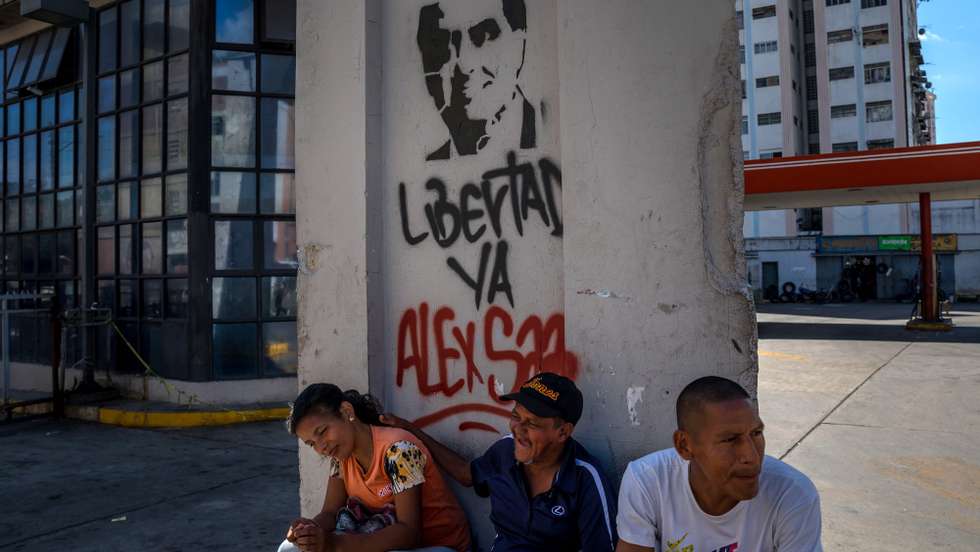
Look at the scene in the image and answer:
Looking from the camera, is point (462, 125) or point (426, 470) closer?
point (426, 470)

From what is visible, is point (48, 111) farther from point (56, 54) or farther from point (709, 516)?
point (709, 516)

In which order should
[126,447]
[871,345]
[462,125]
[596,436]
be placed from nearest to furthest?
[596,436], [462,125], [126,447], [871,345]

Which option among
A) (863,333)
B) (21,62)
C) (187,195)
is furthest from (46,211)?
(863,333)

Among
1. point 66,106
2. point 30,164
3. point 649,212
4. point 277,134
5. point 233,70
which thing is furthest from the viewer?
point 30,164

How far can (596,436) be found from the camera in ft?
8.87

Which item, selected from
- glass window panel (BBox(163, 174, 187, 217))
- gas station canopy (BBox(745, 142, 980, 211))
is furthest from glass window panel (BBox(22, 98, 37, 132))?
gas station canopy (BBox(745, 142, 980, 211))

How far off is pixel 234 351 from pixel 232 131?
2.46m

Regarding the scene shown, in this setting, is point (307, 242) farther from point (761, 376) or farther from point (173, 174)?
point (761, 376)

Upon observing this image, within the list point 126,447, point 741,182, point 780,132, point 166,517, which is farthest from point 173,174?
point 780,132

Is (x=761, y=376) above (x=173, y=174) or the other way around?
the other way around

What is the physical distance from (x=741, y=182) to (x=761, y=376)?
848 cm

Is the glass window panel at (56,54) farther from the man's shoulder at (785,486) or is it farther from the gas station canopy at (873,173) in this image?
the gas station canopy at (873,173)

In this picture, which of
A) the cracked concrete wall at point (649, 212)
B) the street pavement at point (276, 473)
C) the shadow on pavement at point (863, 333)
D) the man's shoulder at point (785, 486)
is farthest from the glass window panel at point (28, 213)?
the shadow on pavement at point (863, 333)

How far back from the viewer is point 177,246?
26.6 ft
